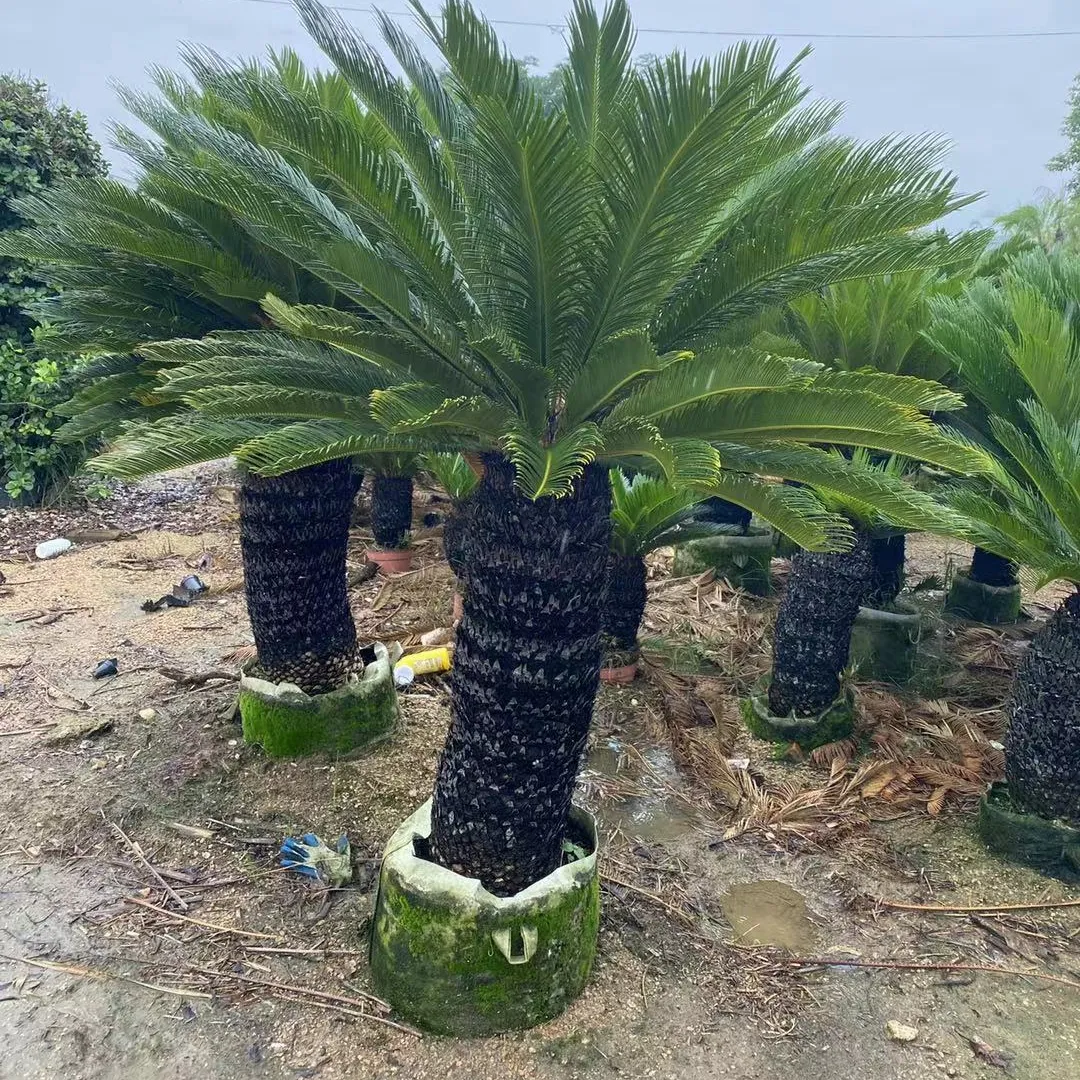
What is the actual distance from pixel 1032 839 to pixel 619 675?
2.75 m

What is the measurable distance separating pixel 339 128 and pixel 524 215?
0.62 meters

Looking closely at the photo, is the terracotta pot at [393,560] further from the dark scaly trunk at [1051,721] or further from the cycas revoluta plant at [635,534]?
the dark scaly trunk at [1051,721]

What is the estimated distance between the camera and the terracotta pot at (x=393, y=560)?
26.1 feet

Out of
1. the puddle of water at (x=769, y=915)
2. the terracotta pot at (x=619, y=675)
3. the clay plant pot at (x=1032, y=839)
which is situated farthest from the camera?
the terracotta pot at (x=619, y=675)

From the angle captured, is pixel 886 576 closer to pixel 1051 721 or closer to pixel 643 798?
pixel 1051 721

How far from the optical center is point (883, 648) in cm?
612

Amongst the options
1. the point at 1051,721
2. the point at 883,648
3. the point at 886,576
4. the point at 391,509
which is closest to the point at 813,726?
the point at 1051,721

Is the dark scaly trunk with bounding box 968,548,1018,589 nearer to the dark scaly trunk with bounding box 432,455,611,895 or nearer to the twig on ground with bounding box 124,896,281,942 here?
the dark scaly trunk with bounding box 432,455,611,895

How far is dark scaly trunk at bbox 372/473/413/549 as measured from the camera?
7.83 metres

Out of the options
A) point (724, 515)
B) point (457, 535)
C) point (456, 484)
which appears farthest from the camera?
point (724, 515)

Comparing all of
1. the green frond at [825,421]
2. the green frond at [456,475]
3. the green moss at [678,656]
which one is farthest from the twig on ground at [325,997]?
the green frond at [456,475]

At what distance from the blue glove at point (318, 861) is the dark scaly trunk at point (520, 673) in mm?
908

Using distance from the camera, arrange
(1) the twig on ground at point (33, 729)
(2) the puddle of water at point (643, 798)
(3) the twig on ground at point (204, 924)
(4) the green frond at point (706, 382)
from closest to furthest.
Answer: (4) the green frond at point (706, 382)
(3) the twig on ground at point (204, 924)
(2) the puddle of water at point (643, 798)
(1) the twig on ground at point (33, 729)

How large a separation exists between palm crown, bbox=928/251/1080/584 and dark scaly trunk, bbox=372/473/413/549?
5.14 meters
